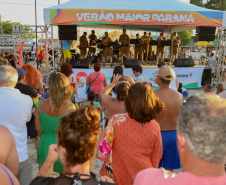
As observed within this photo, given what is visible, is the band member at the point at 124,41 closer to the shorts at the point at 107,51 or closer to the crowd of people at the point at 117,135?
the shorts at the point at 107,51

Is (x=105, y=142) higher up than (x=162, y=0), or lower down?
lower down

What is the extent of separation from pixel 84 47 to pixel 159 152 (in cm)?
1153

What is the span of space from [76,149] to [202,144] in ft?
2.03

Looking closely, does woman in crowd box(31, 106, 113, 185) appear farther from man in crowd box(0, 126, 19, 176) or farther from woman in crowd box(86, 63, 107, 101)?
woman in crowd box(86, 63, 107, 101)

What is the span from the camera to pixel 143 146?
203 cm

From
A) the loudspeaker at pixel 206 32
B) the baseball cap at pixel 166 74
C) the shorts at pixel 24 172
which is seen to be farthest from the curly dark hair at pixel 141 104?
the loudspeaker at pixel 206 32

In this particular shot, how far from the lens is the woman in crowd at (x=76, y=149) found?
118 cm

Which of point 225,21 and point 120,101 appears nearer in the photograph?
point 120,101

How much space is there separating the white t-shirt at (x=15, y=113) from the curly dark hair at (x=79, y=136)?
3.74 feet

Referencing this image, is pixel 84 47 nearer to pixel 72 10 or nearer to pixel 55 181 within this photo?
pixel 72 10

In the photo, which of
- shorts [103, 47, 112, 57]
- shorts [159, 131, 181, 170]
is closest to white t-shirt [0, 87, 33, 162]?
shorts [159, 131, 181, 170]

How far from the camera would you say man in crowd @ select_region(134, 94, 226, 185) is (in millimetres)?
943

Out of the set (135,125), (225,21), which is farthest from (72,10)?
(135,125)

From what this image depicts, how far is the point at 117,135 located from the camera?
204cm
